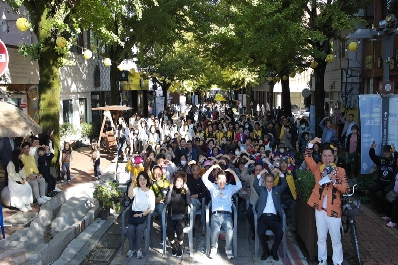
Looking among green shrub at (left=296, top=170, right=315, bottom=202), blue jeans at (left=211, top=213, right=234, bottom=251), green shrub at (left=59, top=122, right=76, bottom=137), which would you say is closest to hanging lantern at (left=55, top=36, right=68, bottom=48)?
blue jeans at (left=211, top=213, right=234, bottom=251)

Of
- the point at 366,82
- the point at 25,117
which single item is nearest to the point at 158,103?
the point at 366,82

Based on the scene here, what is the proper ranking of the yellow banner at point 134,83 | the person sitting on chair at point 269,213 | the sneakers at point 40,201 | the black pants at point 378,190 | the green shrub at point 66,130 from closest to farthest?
the person sitting on chair at point 269,213
the black pants at point 378,190
the sneakers at point 40,201
the green shrub at point 66,130
the yellow banner at point 134,83

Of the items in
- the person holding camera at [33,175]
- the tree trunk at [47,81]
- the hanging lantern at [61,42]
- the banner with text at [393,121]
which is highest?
the hanging lantern at [61,42]

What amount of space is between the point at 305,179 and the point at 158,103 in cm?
2565

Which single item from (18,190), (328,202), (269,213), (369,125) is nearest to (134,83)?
(369,125)

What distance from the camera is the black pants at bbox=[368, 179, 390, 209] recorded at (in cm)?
1040

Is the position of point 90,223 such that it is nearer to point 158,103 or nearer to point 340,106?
point 340,106

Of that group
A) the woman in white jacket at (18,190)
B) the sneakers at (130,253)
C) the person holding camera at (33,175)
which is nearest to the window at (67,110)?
the person holding camera at (33,175)

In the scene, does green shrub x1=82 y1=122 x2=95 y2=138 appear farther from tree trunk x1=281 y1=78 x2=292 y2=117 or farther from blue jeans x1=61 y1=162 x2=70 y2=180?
tree trunk x1=281 y1=78 x2=292 y2=117

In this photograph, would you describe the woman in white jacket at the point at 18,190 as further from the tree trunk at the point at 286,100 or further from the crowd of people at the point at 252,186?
the tree trunk at the point at 286,100

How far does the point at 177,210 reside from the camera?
816 centimetres

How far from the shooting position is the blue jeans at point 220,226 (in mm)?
7848

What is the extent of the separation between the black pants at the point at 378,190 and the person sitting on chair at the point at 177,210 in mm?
5005

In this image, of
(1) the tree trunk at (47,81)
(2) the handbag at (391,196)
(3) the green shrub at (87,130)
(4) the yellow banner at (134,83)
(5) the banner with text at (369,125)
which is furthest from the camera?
(4) the yellow banner at (134,83)
